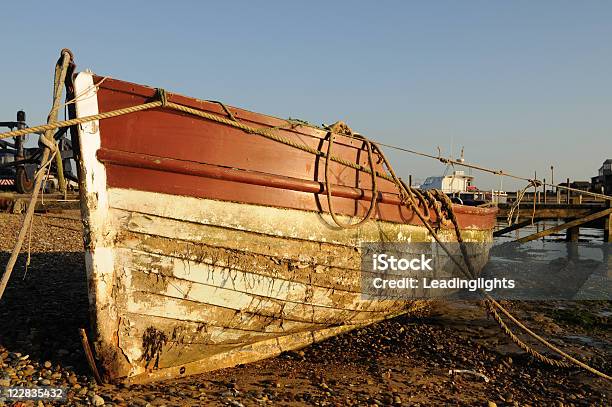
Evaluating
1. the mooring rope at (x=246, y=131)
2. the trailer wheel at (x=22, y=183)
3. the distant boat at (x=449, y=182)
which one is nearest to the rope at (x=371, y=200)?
the mooring rope at (x=246, y=131)

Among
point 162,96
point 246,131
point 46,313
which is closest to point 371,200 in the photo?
point 246,131

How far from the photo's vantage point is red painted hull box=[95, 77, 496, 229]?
414cm

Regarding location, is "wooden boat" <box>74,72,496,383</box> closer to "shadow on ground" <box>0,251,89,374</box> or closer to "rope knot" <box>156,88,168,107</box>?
"rope knot" <box>156,88,168,107</box>

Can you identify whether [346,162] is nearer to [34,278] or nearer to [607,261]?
[34,278]

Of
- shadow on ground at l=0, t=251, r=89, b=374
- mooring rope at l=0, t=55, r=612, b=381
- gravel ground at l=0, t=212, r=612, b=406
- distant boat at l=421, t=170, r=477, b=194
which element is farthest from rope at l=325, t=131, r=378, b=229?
distant boat at l=421, t=170, r=477, b=194

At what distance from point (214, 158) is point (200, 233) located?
2.36 feet

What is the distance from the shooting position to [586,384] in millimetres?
5473

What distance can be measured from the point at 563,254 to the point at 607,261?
10.4ft

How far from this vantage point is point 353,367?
5.45 m

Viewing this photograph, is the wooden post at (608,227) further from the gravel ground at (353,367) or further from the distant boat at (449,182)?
the distant boat at (449,182)

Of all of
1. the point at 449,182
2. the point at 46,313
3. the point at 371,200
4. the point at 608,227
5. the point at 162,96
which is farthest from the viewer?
the point at 449,182

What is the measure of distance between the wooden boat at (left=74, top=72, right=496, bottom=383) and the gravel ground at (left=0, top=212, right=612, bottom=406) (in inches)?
14.0

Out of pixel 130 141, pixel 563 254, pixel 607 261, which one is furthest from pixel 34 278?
pixel 563 254

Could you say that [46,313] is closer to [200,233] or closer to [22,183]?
[200,233]
